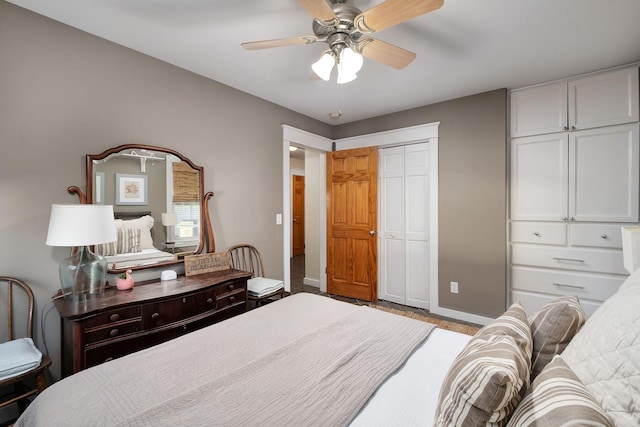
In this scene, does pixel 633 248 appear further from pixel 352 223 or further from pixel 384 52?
pixel 352 223

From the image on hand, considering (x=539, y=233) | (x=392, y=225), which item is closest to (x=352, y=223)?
(x=392, y=225)

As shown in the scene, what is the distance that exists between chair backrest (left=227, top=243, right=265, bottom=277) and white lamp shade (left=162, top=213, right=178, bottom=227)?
60cm

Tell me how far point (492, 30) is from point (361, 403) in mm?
2420

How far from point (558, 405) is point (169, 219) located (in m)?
2.57

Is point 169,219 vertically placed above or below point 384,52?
below

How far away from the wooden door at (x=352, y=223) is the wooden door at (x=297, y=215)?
328 cm

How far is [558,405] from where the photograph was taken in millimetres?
590

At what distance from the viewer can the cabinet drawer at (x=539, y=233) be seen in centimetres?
278

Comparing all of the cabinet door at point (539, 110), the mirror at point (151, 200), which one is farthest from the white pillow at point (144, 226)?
the cabinet door at point (539, 110)

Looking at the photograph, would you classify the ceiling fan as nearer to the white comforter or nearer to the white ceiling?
the white ceiling

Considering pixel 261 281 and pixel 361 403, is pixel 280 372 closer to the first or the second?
pixel 361 403

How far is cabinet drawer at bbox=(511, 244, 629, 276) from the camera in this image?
2545mm

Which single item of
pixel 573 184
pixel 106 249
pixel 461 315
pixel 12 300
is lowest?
pixel 461 315

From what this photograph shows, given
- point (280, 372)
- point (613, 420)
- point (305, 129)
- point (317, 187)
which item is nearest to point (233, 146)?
point (305, 129)
